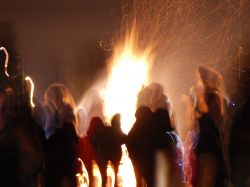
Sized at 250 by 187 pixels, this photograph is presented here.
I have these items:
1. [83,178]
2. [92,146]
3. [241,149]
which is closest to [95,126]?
[92,146]

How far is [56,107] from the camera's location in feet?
25.0

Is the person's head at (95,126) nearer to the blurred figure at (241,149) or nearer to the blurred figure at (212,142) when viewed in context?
the blurred figure at (212,142)

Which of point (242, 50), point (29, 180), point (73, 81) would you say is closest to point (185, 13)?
point (242, 50)

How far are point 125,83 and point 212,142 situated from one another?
2.64 meters

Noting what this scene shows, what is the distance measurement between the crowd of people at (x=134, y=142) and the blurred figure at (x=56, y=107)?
0.04 ft

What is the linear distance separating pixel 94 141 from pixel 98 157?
0.21 metres

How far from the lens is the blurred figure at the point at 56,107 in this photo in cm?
754

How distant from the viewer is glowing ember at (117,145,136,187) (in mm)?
7613

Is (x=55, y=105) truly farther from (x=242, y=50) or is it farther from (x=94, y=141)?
(x=242, y=50)

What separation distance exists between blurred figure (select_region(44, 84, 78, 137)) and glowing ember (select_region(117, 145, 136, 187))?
29.5 inches

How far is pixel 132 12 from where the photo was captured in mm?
10031

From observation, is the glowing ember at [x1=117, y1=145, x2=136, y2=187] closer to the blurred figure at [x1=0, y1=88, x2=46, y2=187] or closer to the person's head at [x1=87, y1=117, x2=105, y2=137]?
the person's head at [x1=87, y1=117, x2=105, y2=137]

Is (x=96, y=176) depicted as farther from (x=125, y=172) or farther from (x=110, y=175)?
(x=125, y=172)

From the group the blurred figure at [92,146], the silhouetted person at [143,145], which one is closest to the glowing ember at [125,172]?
the blurred figure at [92,146]
